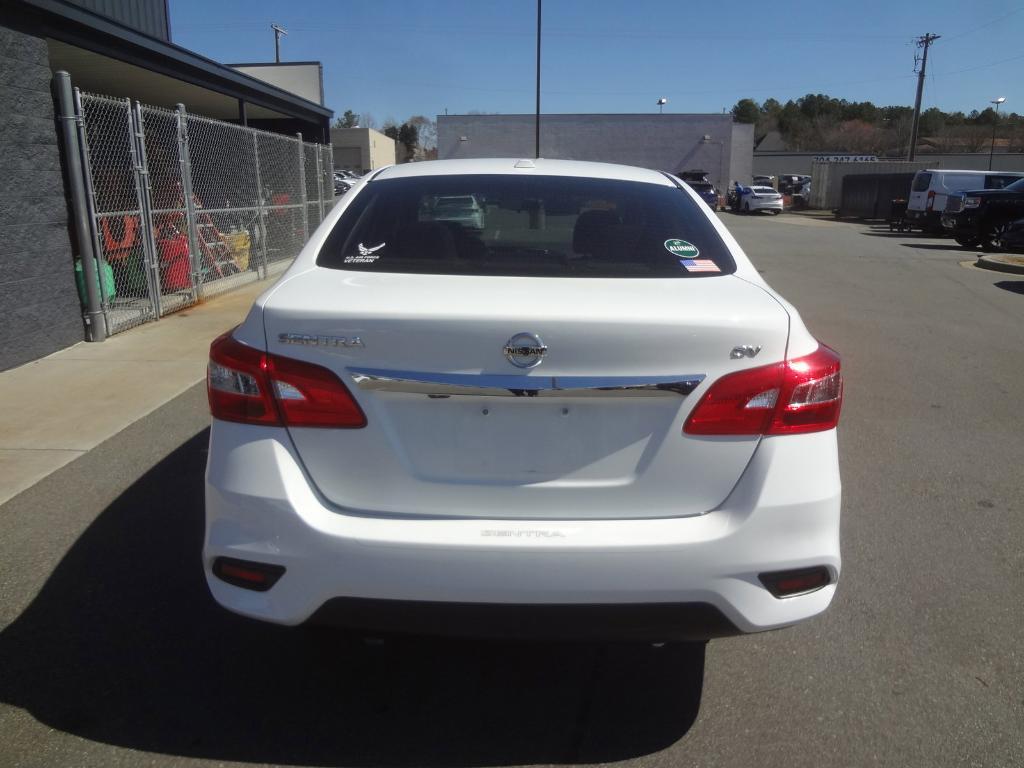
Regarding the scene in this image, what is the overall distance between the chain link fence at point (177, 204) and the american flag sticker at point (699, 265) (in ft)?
22.3

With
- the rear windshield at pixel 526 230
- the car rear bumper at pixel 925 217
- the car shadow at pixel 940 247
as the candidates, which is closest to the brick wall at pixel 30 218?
the rear windshield at pixel 526 230

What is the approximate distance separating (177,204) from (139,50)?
2021mm

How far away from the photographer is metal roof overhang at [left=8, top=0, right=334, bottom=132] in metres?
7.83

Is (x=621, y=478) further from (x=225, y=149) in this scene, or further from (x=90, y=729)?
(x=225, y=149)

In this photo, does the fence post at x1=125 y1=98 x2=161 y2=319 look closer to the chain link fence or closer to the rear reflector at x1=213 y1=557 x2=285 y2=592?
the chain link fence

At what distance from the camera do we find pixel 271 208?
45.1ft

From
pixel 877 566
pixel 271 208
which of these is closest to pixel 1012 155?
pixel 271 208

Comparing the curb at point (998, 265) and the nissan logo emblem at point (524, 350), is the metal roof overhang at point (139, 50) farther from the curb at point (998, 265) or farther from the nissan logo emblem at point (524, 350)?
the curb at point (998, 265)

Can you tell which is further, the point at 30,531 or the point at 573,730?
the point at 30,531

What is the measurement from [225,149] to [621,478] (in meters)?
11.3

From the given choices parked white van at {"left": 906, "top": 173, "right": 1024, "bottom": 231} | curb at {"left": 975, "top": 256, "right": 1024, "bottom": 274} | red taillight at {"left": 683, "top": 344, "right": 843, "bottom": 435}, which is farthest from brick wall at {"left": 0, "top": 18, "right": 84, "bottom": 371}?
parked white van at {"left": 906, "top": 173, "right": 1024, "bottom": 231}

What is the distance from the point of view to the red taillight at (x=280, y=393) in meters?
2.31

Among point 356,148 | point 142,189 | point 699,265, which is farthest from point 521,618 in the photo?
point 356,148

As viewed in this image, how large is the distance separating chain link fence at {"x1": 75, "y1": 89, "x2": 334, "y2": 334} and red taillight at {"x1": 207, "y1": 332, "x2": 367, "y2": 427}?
6.55 meters
